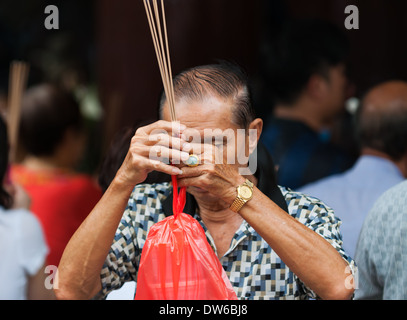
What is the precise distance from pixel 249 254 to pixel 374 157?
3.76 ft

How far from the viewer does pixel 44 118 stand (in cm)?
297

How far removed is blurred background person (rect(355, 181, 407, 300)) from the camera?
178 cm

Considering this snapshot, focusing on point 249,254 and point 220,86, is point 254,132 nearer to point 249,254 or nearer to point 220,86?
point 220,86

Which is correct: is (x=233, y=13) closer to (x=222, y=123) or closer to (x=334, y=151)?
(x=334, y=151)

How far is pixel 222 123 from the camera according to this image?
57.2 inches

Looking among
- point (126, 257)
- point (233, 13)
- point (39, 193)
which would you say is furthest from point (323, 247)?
point (233, 13)

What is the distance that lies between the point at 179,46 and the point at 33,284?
5.66ft

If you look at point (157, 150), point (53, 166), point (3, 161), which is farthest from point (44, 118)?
point (157, 150)

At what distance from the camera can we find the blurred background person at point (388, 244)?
70.2 inches

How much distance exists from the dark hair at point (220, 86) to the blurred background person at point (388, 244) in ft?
1.78

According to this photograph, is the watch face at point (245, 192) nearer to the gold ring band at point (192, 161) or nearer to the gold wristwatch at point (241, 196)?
the gold wristwatch at point (241, 196)

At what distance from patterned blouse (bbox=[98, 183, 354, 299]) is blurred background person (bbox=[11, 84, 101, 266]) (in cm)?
124

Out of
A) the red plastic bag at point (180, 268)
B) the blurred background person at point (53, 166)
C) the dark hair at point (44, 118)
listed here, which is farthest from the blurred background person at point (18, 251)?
the red plastic bag at point (180, 268)

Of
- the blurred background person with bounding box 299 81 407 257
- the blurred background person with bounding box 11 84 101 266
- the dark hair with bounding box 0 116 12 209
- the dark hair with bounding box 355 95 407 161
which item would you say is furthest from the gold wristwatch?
the blurred background person with bounding box 11 84 101 266
